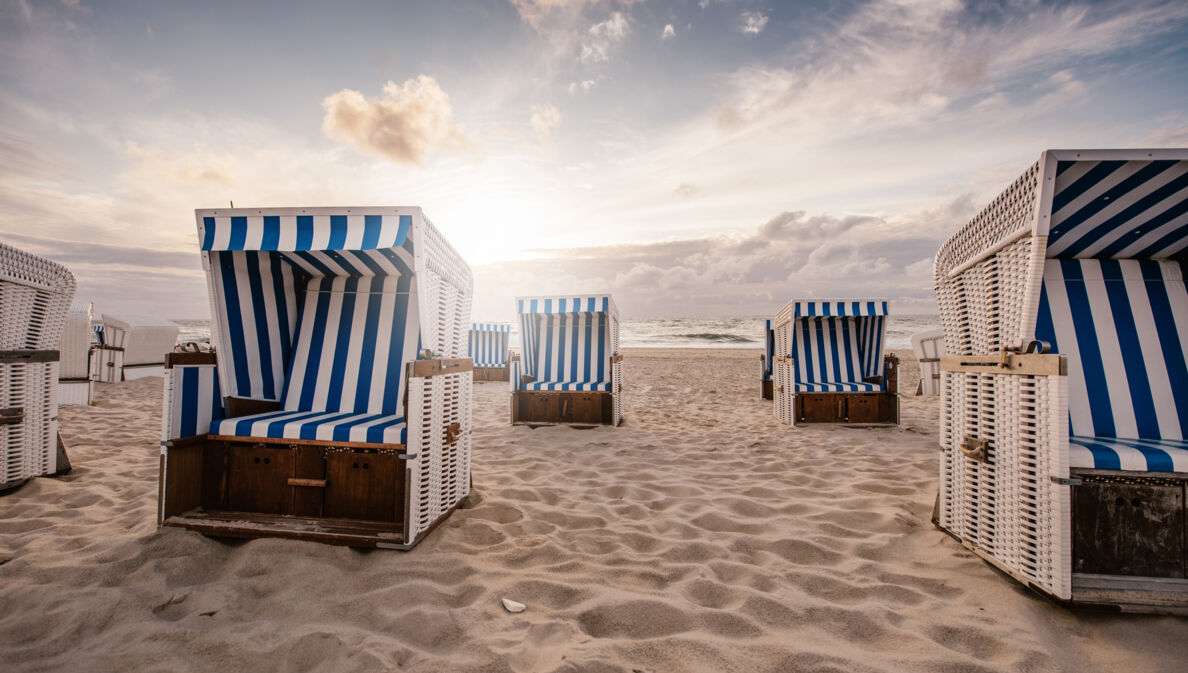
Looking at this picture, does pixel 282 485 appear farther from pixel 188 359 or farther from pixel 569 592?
pixel 569 592

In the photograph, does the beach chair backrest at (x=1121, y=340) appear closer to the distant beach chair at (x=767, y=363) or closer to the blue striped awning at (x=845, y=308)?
the blue striped awning at (x=845, y=308)

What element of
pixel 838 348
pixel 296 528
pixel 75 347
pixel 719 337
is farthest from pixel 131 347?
pixel 719 337

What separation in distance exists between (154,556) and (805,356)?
300 inches

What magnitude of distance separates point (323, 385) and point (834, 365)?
23.2 feet

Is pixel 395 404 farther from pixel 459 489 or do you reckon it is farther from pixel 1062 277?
pixel 1062 277

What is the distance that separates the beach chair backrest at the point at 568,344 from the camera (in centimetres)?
726

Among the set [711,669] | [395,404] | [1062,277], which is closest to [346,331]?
[395,404]

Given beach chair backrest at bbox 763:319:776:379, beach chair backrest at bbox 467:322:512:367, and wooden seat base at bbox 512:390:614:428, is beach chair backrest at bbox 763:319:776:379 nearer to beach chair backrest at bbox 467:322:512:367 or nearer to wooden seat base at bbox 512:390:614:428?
wooden seat base at bbox 512:390:614:428

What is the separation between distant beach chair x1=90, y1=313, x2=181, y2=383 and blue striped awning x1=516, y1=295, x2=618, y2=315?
25.8 feet

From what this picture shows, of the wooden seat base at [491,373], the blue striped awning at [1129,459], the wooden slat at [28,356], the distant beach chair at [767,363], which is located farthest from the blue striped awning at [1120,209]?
the wooden seat base at [491,373]

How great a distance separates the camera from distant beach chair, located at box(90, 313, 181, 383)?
1006 centimetres

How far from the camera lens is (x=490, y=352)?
12.5 meters

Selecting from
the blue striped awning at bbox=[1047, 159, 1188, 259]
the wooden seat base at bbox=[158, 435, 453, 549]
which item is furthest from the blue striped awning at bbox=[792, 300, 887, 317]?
the wooden seat base at bbox=[158, 435, 453, 549]

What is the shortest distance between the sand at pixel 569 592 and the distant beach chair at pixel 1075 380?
0.26 meters
